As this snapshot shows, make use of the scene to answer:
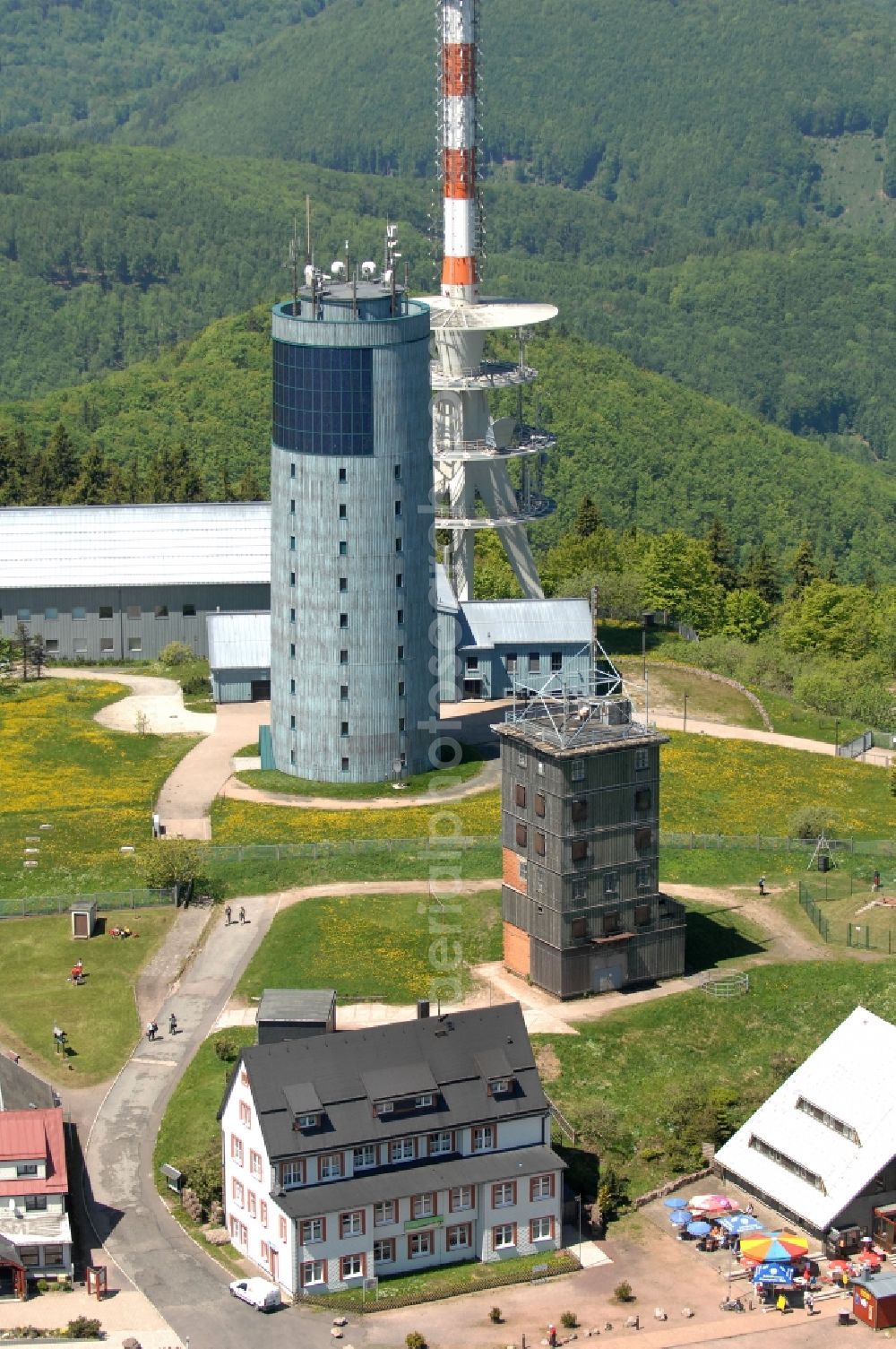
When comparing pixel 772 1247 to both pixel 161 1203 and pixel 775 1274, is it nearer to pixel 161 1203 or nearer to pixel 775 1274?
pixel 775 1274

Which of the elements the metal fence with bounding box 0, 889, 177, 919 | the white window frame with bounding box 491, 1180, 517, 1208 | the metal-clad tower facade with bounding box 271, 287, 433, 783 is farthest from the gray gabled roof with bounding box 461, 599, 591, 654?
the white window frame with bounding box 491, 1180, 517, 1208

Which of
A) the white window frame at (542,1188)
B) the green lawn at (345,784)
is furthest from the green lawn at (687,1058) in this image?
the green lawn at (345,784)

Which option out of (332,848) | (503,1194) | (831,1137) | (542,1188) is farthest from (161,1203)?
(332,848)

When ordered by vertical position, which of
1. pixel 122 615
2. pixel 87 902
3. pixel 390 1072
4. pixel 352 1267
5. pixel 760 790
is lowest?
pixel 352 1267

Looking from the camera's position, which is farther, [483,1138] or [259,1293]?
[483,1138]

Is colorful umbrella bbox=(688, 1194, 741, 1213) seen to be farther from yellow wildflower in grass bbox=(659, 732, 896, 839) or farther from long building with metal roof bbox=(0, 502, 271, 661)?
long building with metal roof bbox=(0, 502, 271, 661)
